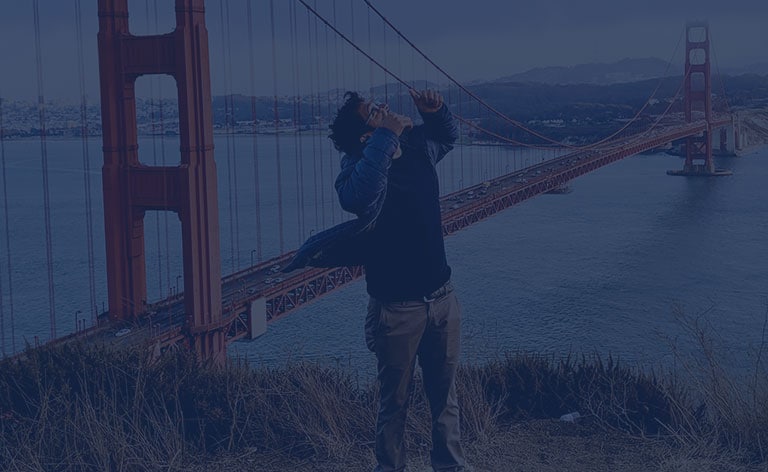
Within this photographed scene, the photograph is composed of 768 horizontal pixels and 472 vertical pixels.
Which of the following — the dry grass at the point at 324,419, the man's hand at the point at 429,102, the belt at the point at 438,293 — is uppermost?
the man's hand at the point at 429,102

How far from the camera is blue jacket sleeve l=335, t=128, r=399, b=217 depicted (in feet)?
6.26

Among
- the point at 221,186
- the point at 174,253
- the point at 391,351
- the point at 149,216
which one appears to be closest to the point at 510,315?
the point at 174,253

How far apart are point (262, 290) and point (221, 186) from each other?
22.6 meters

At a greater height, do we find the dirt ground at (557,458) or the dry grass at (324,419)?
the dry grass at (324,419)

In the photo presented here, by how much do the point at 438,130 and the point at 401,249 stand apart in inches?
11.4

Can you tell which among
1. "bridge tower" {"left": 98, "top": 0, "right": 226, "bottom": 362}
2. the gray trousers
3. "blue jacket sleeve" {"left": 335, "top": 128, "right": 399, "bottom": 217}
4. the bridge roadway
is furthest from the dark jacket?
"bridge tower" {"left": 98, "top": 0, "right": 226, "bottom": 362}

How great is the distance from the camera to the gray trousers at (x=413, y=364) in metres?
2.06

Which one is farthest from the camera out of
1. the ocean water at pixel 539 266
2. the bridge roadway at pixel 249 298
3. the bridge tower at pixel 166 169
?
the ocean water at pixel 539 266

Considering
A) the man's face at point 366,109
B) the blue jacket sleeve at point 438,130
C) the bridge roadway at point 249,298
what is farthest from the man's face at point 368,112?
the bridge roadway at point 249,298

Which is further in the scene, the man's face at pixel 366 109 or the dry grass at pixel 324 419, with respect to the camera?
the dry grass at pixel 324 419

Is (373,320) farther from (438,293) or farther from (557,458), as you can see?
(557,458)

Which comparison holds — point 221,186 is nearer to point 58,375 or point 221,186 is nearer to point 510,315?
point 510,315

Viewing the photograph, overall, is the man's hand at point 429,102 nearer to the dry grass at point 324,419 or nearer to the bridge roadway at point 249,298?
the dry grass at point 324,419

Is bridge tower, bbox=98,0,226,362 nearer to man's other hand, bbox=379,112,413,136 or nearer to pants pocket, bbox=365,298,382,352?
pants pocket, bbox=365,298,382,352
